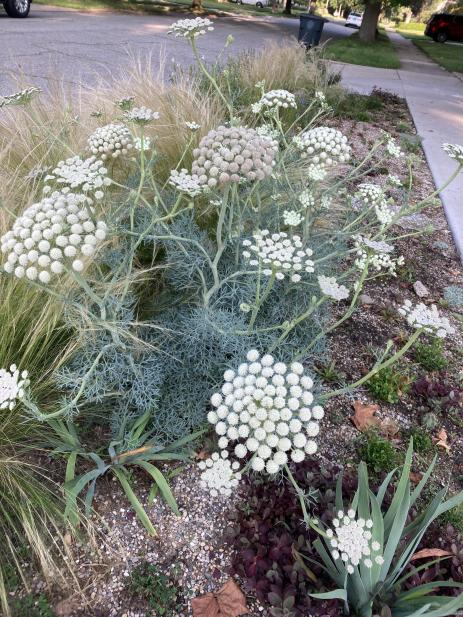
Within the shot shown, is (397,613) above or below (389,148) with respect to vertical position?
below

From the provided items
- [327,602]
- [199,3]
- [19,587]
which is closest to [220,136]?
[327,602]

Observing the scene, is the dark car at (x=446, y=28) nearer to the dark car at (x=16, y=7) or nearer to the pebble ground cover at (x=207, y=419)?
the dark car at (x=16, y=7)

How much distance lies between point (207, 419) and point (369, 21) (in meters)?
26.4

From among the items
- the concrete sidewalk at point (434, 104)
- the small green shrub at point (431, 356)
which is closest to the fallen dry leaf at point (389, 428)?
the small green shrub at point (431, 356)

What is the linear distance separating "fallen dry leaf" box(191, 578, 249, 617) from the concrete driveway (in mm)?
4690

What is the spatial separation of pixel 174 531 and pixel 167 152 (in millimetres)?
2967

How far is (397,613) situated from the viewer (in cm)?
168

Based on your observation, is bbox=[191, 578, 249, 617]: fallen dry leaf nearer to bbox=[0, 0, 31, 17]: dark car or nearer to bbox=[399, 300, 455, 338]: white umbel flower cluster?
bbox=[399, 300, 455, 338]: white umbel flower cluster

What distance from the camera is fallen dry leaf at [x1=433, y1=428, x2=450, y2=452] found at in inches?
103

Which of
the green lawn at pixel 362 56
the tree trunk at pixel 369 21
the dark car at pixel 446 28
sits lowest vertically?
the green lawn at pixel 362 56

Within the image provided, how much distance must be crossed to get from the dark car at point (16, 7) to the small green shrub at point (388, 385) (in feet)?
56.7

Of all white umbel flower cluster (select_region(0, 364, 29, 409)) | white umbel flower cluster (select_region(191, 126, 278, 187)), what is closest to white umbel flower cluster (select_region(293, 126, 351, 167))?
white umbel flower cluster (select_region(191, 126, 278, 187))

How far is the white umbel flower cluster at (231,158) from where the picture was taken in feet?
5.88

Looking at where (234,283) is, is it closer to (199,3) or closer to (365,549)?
(365,549)
